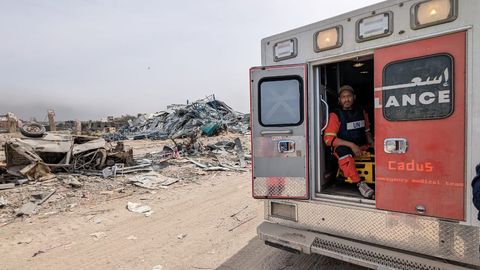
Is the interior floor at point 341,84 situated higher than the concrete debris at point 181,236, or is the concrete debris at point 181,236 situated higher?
the interior floor at point 341,84

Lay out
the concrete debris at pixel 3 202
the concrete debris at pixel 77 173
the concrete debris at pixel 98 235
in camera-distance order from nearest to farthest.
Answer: the concrete debris at pixel 98 235, the concrete debris at pixel 3 202, the concrete debris at pixel 77 173

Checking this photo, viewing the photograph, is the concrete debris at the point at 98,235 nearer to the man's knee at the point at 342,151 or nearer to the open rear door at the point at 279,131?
the open rear door at the point at 279,131

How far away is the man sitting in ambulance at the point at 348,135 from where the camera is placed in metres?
3.90

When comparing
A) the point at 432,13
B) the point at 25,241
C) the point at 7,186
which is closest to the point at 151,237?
the point at 25,241

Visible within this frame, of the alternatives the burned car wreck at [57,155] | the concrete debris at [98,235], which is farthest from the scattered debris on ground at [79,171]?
the concrete debris at [98,235]

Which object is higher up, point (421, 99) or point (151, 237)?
point (421, 99)

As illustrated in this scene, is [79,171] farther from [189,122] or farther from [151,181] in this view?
[189,122]

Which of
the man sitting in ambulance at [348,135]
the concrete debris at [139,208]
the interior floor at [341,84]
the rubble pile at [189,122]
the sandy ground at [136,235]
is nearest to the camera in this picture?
the man sitting in ambulance at [348,135]

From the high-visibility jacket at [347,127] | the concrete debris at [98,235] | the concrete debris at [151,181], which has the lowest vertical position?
the concrete debris at [98,235]

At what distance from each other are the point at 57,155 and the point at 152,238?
23.0 ft

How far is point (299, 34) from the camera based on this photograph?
3.62 metres

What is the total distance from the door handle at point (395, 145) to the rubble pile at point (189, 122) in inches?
871

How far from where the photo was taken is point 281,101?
3801 millimetres

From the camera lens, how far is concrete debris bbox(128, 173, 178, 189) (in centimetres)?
892
